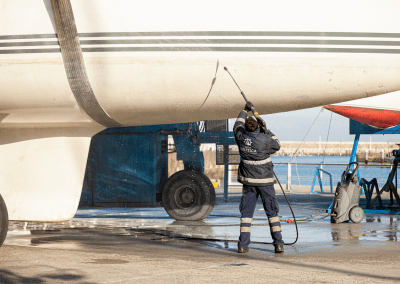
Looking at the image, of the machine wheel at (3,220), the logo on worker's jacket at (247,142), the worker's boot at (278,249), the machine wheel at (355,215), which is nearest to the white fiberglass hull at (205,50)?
the logo on worker's jacket at (247,142)

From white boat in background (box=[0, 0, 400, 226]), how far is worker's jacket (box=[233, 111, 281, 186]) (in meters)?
0.37

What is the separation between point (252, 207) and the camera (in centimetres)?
607

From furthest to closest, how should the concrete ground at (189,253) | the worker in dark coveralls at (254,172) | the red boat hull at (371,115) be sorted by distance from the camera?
the red boat hull at (371,115)
the worker in dark coveralls at (254,172)
the concrete ground at (189,253)

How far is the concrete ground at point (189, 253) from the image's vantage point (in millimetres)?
4504

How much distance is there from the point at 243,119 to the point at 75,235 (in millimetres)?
3329

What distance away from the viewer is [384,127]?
37.7 feet

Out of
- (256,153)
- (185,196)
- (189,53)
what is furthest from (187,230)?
(189,53)

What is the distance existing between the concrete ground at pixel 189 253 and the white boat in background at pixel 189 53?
5.81 ft

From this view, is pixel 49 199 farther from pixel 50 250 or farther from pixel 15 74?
pixel 15 74

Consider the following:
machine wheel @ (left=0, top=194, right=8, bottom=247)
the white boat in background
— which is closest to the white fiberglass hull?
the white boat in background

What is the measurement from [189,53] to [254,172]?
A: 1628 mm

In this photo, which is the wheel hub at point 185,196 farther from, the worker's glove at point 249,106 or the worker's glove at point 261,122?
the worker's glove at point 249,106

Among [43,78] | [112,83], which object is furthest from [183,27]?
[43,78]

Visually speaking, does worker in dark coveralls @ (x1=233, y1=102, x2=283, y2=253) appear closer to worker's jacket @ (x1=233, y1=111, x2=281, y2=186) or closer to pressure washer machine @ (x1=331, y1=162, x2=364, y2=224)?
worker's jacket @ (x1=233, y1=111, x2=281, y2=186)
